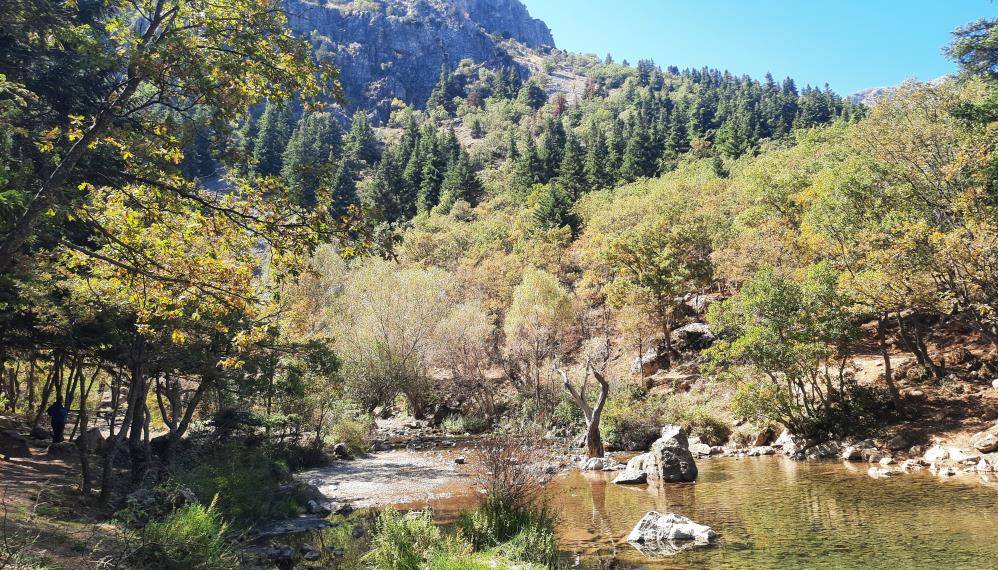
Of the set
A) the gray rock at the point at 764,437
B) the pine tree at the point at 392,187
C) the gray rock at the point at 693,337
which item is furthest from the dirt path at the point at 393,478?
the pine tree at the point at 392,187

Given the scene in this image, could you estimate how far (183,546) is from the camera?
25.7 ft

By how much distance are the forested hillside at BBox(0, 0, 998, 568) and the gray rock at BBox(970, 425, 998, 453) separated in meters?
1.37

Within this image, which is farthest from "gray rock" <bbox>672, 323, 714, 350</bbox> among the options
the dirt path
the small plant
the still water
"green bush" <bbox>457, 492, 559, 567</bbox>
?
"green bush" <bbox>457, 492, 559, 567</bbox>

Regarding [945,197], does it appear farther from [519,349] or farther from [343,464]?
[343,464]

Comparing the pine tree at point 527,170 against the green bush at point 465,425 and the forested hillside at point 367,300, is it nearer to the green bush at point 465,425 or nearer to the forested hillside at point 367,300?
the forested hillside at point 367,300

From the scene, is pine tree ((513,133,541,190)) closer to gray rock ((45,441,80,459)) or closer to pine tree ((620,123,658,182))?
pine tree ((620,123,658,182))

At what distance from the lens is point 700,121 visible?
326 ft

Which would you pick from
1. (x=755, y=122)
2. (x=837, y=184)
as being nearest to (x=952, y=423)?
(x=837, y=184)

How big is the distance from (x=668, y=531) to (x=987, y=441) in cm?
1314

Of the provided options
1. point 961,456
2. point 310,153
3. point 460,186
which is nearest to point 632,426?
point 961,456

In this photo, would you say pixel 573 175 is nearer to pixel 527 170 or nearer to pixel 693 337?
pixel 527 170

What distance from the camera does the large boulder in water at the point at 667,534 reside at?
1085 centimetres

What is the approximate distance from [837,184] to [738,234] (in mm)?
14363

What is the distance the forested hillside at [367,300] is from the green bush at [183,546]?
0.06 m
